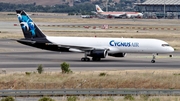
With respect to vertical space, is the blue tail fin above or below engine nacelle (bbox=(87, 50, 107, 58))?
above

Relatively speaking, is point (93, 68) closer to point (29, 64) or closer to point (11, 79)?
point (29, 64)

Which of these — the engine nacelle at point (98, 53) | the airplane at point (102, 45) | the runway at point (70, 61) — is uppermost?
the airplane at point (102, 45)

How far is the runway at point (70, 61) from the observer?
62.9 meters

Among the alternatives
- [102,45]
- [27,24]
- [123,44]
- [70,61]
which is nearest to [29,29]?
[27,24]

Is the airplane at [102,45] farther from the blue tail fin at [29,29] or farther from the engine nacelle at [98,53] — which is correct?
the blue tail fin at [29,29]

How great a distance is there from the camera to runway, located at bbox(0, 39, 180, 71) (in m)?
62.9

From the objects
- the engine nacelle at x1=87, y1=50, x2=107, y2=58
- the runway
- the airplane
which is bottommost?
the runway

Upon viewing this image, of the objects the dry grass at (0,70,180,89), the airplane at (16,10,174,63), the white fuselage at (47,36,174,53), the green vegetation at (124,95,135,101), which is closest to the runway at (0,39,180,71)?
the airplane at (16,10,174,63)

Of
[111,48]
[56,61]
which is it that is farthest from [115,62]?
[56,61]

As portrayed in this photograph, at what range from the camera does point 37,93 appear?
40.1 meters

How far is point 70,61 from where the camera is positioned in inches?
2761

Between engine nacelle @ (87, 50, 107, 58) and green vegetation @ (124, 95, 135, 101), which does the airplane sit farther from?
green vegetation @ (124, 95, 135, 101)

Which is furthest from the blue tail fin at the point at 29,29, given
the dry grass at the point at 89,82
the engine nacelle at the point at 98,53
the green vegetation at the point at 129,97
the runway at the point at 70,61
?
the green vegetation at the point at 129,97

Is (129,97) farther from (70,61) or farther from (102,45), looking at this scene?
(102,45)
